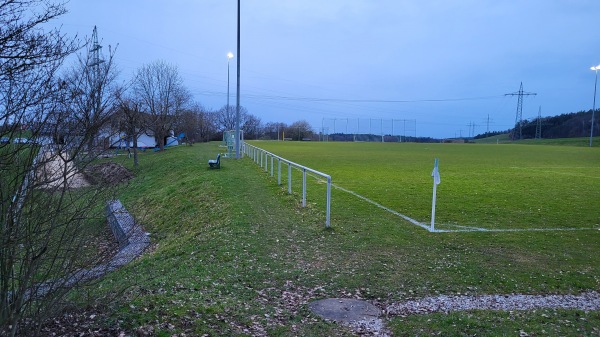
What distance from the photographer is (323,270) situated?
6871mm

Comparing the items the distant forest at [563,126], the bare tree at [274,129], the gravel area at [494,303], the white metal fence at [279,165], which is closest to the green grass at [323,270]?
the gravel area at [494,303]

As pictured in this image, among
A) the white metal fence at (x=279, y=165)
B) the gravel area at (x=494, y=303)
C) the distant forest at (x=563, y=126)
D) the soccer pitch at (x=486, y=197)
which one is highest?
the distant forest at (x=563, y=126)

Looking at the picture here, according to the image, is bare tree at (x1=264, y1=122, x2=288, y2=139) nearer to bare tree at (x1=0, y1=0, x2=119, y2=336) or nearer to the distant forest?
the distant forest

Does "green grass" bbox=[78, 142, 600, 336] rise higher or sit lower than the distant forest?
lower

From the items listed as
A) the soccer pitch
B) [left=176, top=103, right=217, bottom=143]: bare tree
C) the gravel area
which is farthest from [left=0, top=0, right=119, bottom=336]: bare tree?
[left=176, top=103, right=217, bottom=143]: bare tree

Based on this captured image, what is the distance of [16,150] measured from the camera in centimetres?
330

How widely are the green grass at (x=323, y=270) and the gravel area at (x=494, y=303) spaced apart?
19 centimetres

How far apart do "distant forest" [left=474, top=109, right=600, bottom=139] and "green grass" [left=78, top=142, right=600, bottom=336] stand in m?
108

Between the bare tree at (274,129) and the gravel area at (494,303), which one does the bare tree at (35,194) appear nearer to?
the gravel area at (494,303)

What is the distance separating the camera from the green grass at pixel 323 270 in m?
4.78

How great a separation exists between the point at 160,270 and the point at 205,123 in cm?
7510

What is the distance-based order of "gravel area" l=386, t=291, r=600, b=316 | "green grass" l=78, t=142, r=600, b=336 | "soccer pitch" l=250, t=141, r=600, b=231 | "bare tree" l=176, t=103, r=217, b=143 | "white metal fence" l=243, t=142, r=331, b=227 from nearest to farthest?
1. "green grass" l=78, t=142, r=600, b=336
2. "gravel area" l=386, t=291, r=600, b=316
3. "white metal fence" l=243, t=142, r=331, b=227
4. "soccer pitch" l=250, t=141, r=600, b=231
5. "bare tree" l=176, t=103, r=217, b=143

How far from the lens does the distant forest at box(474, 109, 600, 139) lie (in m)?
105

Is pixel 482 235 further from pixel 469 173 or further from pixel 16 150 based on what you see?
pixel 469 173
